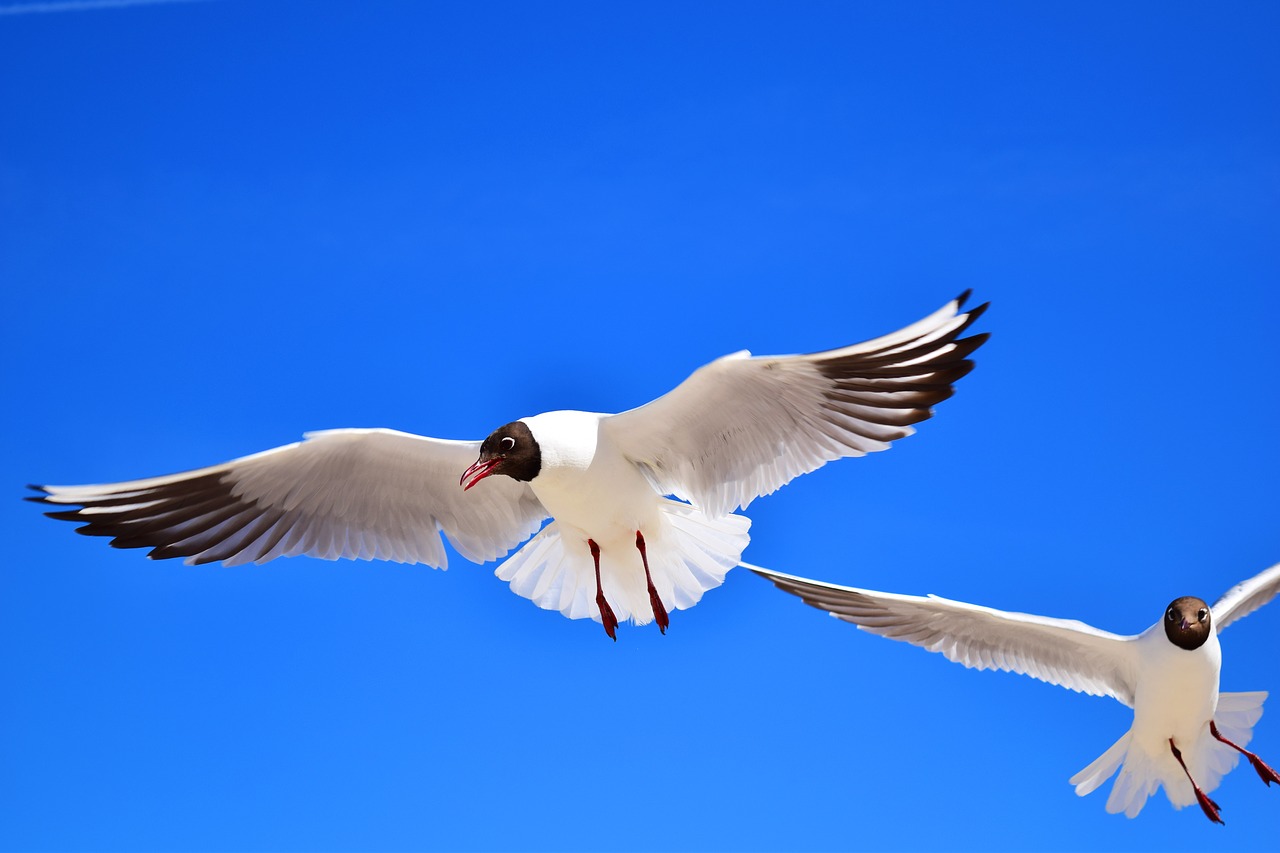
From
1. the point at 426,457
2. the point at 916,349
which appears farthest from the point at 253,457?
the point at 916,349

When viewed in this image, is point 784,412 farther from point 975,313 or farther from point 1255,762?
point 1255,762

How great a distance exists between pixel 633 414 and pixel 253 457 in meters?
1.73

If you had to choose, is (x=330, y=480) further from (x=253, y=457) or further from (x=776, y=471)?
(x=776, y=471)

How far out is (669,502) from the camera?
20.6 ft

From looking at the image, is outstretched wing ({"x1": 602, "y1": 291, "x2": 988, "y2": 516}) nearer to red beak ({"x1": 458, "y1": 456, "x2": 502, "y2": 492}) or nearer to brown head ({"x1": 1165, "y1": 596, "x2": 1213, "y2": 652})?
red beak ({"x1": 458, "y1": 456, "x2": 502, "y2": 492})

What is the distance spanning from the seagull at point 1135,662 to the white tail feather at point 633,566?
153cm

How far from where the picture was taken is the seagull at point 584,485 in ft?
18.4

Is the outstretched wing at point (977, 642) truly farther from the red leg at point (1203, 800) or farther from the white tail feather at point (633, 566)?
the white tail feather at point (633, 566)

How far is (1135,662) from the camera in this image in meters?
7.60

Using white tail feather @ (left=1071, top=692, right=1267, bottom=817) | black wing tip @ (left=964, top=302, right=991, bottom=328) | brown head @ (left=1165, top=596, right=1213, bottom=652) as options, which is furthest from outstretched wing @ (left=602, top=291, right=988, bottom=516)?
white tail feather @ (left=1071, top=692, right=1267, bottom=817)

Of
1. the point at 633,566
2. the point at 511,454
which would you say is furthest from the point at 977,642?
the point at 511,454

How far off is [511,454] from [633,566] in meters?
0.84

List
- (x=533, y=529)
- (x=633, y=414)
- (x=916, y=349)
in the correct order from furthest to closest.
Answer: (x=533, y=529) → (x=633, y=414) → (x=916, y=349)

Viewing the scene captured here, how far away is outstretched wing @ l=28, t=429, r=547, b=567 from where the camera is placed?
6387mm
